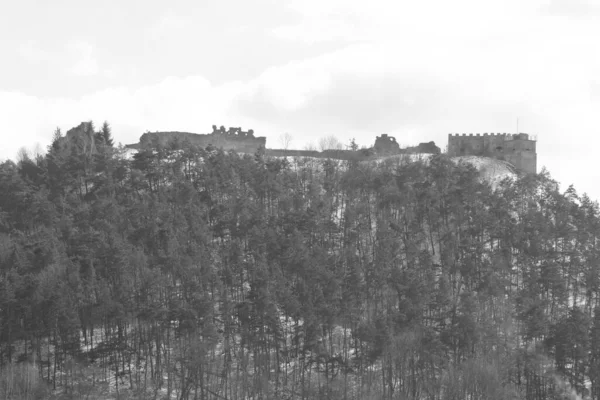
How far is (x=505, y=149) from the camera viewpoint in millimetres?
101938

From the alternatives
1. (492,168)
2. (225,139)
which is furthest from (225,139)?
(492,168)

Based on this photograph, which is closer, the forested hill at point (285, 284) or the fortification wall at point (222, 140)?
the forested hill at point (285, 284)

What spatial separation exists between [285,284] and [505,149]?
132 ft

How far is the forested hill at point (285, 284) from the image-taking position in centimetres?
6191

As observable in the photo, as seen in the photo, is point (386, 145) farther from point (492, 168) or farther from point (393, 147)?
point (492, 168)

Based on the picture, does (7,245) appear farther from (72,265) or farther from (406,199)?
(406,199)

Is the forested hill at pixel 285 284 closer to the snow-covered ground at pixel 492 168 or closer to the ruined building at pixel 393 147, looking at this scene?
the snow-covered ground at pixel 492 168

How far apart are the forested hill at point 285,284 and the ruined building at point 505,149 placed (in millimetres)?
15263

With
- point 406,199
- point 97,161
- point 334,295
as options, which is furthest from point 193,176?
point 334,295

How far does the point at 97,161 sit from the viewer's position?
83812 millimetres

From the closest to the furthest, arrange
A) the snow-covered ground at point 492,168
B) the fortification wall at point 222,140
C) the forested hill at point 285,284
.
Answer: the forested hill at point 285,284 → the snow-covered ground at point 492,168 → the fortification wall at point 222,140

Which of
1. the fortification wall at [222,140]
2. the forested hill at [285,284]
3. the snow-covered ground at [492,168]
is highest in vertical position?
the fortification wall at [222,140]

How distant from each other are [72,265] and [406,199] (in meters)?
25.2

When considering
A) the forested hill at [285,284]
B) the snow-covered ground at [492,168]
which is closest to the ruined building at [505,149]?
the snow-covered ground at [492,168]
